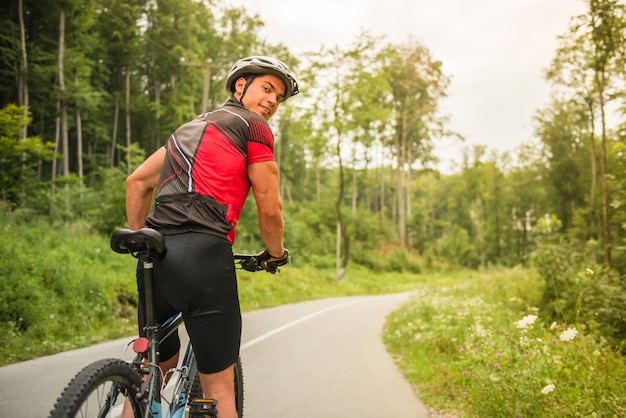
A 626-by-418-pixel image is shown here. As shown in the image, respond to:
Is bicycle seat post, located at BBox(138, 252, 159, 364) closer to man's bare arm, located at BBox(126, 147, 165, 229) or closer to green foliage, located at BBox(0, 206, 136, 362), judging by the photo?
man's bare arm, located at BBox(126, 147, 165, 229)

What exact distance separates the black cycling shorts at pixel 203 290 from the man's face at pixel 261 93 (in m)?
0.75

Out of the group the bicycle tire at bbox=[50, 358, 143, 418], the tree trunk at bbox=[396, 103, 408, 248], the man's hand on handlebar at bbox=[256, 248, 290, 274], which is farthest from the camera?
the tree trunk at bbox=[396, 103, 408, 248]

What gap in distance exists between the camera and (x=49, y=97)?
1062 inches

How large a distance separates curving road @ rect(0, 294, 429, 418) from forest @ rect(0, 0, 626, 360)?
259 cm

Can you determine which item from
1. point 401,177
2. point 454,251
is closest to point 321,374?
point 401,177

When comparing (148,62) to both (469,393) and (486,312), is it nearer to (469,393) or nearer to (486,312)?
(486,312)

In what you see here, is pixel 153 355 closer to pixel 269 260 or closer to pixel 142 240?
pixel 142 240

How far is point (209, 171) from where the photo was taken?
229 centimetres

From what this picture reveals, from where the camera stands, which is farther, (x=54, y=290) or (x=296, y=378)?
(x=54, y=290)

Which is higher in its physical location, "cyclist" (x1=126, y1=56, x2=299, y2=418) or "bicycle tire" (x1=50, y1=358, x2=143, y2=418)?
"cyclist" (x1=126, y1=56, x2=299, y2=418)

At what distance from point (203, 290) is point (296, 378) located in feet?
13.6

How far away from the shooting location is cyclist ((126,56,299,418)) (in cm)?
218

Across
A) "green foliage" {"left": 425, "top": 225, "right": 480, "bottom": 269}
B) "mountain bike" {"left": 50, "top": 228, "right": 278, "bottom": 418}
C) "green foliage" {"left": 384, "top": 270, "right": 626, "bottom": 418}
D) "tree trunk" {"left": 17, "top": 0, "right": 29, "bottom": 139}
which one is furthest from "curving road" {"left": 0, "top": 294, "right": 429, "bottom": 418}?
"green foliage" {"left": 425, "top": 225, "right": 480, "bottom": 269}

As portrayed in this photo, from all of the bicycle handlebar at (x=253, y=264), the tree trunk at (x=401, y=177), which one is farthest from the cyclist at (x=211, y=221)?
the tree trunk at (x=401, y=177)
